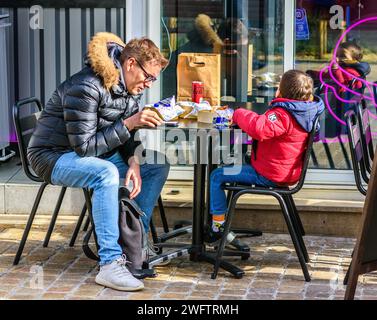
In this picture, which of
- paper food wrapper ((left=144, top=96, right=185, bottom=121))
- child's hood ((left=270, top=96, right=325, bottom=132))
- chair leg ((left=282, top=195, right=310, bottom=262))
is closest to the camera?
child's hood ((left=270, top=96, right=325, bottom=132))

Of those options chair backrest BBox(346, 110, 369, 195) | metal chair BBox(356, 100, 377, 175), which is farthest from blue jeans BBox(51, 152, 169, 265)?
metal chair BBox(356, 100, 377, 175)

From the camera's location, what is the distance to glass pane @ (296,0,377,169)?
725 centimetres

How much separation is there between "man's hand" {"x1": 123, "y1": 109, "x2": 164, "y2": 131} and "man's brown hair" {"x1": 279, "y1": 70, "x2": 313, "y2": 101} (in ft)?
2.54

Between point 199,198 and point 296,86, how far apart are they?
0.92 meters

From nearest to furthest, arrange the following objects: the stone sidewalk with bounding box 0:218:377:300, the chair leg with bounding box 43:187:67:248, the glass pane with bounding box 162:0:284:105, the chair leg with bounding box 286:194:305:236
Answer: the stone sidewalk with bounding box 0:218:377:300 < the chair leg with bounding box 286:194:305:236 < the chair leg with bounding box 43:187:67:248 < the glass pane with bounding box 162:0:284:105

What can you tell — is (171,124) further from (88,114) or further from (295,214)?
(295,214)

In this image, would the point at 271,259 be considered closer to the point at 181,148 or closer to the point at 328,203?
the point at 328,203

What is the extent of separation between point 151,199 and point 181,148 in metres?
1.42

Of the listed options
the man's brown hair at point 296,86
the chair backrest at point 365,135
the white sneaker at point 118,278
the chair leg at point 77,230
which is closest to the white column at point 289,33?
the chair backrest at point 365,135

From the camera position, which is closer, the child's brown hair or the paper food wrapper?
the paper food wrapper

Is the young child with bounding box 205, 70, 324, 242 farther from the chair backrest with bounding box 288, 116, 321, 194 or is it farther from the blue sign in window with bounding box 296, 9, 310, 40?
the blue sign in window with bounding box 296, 9, 310, 40

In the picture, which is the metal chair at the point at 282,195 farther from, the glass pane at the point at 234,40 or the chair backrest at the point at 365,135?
the glass pane at the point at 234,40

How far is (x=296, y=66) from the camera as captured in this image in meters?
7.41
